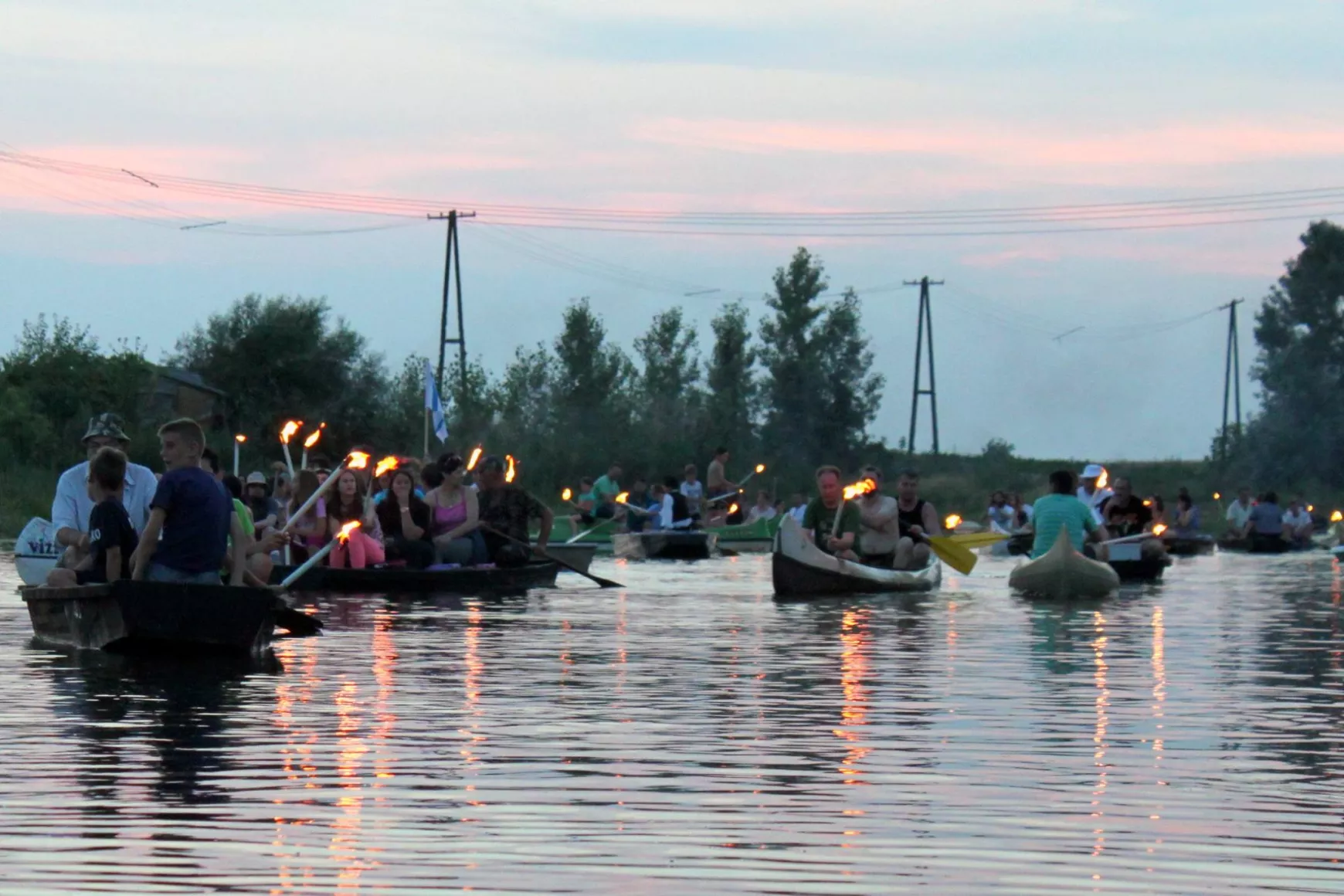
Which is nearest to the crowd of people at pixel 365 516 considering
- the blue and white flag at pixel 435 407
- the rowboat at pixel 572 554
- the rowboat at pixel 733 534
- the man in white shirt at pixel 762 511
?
the rowboat at pixel 572 554

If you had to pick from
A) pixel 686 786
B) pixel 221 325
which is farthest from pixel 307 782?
pixel 221 325

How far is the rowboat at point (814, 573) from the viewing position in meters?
23.1

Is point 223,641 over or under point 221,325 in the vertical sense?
under

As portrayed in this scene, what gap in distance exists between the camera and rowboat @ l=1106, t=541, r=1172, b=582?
27906mm

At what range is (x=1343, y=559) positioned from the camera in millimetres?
38406

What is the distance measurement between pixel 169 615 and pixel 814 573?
10.5m

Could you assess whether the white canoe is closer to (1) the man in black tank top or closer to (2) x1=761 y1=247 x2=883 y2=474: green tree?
(1) the man in black tank top

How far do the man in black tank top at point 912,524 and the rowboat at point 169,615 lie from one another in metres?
10.7

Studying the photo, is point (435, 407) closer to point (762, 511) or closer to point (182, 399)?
point (762, 511)

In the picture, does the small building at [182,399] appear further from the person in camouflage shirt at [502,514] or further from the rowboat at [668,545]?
the person in camouflage shirt at [502,514]

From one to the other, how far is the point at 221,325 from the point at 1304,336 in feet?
126

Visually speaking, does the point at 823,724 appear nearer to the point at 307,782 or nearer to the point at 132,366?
the point at 307,782

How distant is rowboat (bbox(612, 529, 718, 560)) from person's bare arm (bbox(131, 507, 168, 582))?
79.9ft

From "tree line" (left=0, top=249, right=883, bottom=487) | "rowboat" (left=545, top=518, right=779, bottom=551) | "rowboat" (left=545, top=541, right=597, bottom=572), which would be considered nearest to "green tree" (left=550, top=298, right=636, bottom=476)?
"tree line" (left=0, top=249, right=883, bottom=487)
